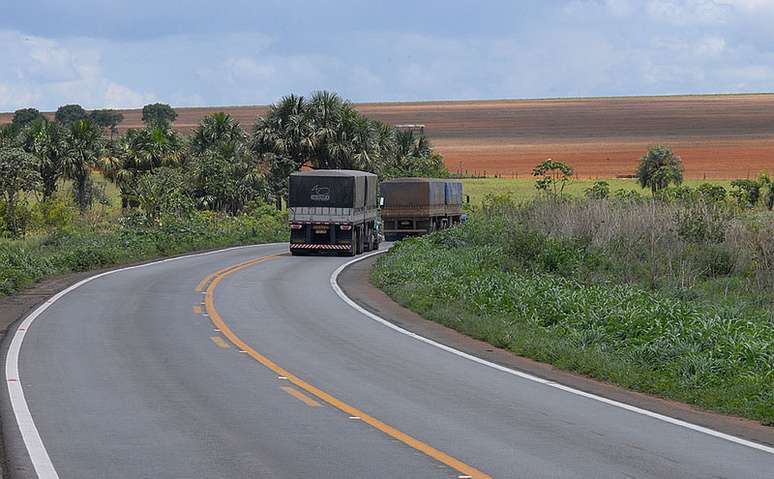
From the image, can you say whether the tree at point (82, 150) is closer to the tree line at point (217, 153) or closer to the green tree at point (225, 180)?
the tree line at point (217, 153)

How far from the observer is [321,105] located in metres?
71.5

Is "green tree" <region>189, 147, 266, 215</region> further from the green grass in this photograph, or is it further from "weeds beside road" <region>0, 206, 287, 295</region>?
the green grass

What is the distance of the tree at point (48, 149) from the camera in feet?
220

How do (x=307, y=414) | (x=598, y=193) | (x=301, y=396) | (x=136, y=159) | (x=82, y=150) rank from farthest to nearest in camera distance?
(x=136, y=159)
(x=82, y=150)
(x=598, y=193)
(x=301, y=396)
(x=307, y=414)

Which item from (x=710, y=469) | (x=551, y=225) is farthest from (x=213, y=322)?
(x=551, y=225)

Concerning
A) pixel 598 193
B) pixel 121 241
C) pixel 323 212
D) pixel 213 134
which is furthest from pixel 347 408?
pixel 213 134

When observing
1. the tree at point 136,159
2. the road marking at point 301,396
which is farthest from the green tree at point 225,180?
the road marking at point 301,396

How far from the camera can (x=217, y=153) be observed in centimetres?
6706

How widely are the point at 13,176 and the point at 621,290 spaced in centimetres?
4386

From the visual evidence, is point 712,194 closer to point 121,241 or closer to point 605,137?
point 121,241

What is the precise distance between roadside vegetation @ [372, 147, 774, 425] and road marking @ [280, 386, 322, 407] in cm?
400

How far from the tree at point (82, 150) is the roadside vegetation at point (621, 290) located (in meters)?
31.2

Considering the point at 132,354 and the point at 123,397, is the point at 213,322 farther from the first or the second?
the point at 123,397

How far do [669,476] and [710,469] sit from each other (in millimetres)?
503
